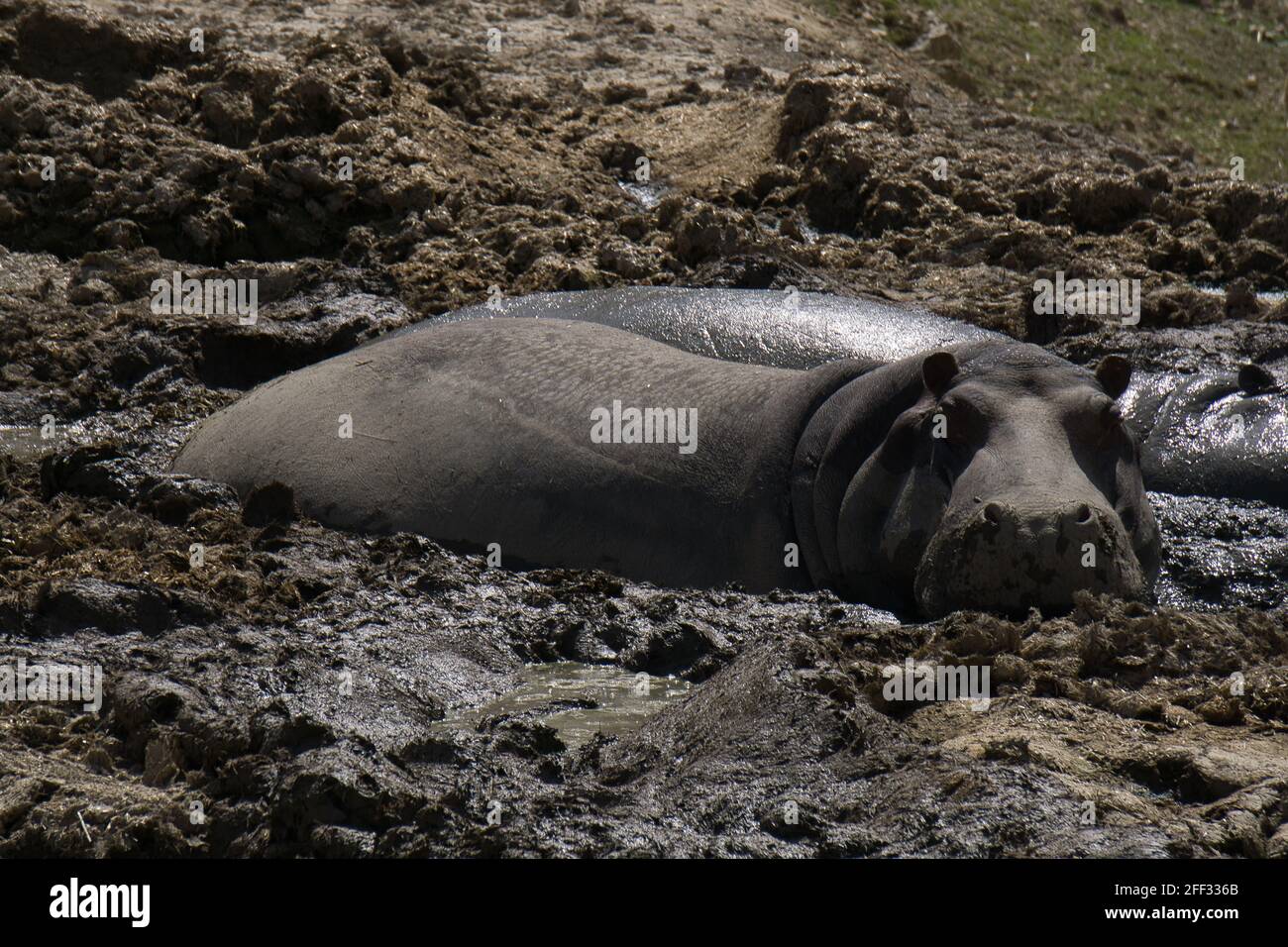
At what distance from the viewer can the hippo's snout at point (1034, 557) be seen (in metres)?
5.38

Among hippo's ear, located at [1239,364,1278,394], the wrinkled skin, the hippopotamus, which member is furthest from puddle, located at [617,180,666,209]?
hippo's ear, located at [1239,364,1278,394]

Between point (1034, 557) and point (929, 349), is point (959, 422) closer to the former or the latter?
point (1034, 557)

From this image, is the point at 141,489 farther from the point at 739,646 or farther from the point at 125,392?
the point at 739,646

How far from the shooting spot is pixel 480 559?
6.64 meters

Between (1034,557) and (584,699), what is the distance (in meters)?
1.35

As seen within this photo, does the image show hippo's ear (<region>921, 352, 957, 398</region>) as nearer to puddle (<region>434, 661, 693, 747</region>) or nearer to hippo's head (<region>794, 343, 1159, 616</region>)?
hippo's head (<region>794, 343, 1159, 616</region>)

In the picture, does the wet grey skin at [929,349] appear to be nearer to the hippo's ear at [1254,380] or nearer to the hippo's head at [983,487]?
the hippo's ear at [1254,380]

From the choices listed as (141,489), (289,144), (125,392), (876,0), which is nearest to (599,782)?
(141,489)

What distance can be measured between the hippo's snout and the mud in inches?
6.7

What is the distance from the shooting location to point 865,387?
6484 mm

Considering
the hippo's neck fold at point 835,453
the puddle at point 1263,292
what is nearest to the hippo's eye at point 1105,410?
the hippo's neck fold at point 835,453

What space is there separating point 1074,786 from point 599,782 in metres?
1.04

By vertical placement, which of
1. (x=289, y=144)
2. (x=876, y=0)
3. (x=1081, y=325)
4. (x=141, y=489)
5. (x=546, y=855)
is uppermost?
(x=876, y=0)

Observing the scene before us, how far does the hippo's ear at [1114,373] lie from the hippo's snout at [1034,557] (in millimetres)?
924
